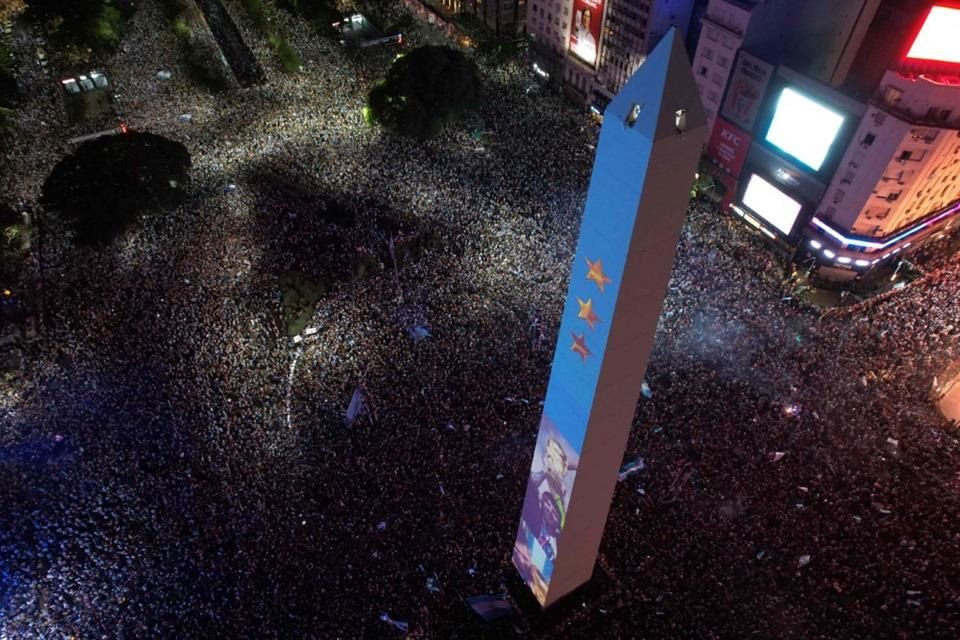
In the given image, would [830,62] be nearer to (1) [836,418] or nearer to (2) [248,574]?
(1) [836,418]

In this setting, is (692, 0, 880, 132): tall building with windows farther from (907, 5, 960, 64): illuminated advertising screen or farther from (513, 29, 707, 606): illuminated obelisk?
(513, 29, 707, 606): illuminated obelisk

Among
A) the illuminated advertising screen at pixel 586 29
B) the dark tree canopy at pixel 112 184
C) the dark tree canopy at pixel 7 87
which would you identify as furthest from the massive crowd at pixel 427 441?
the illuminated advertising screen at pixel 586 29

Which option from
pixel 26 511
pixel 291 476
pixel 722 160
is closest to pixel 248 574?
pixel 291 476

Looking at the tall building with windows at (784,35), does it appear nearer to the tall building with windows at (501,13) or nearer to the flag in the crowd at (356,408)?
the tall building with windows at (501,13)

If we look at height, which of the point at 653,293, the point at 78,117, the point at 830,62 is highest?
the point at 653,293

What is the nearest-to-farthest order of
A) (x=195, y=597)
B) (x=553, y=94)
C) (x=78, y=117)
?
(x=195, y=597), (x=78, y=117), (x=553, y=94)

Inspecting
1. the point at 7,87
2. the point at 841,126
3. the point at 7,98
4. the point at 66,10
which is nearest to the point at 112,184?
the point at 7,98

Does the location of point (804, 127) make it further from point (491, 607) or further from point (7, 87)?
point (7, 87)
